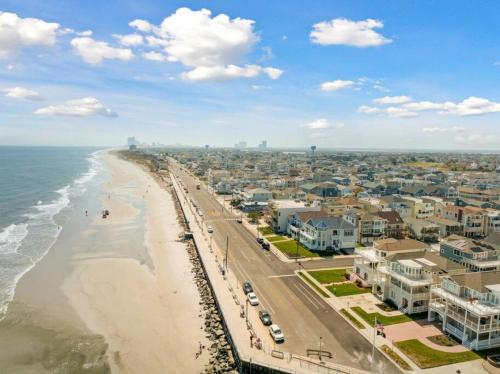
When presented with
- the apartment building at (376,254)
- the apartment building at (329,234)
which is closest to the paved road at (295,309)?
the apartment building at (376,254)

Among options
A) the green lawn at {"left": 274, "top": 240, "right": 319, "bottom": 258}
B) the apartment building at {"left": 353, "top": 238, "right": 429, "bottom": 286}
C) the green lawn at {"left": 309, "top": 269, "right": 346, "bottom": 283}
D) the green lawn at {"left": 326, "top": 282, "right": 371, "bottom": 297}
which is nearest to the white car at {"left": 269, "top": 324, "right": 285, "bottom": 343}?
the green lawn at {"left": 326, "top": 282, "right": 371, "bottom": 297}

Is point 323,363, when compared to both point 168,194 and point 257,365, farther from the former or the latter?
point 168,194

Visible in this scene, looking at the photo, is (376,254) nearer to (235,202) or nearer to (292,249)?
(292,249)

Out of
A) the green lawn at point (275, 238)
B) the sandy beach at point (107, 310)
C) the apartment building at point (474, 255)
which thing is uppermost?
the apartment building at point (474, 255)

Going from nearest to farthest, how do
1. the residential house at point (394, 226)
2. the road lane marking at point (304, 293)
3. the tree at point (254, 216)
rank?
1. the road lane marking at point (304, 293)
2. the residential house at point (394, 226)
3. the tree at point (254, 216)

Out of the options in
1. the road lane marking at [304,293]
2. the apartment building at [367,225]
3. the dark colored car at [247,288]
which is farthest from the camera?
the apartment building at [367,225]

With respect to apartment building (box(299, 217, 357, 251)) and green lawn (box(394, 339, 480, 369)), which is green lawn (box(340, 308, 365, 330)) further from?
apartment building (box(299, 217, 357, 251))

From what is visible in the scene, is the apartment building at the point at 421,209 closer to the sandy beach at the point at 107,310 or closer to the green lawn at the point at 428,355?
the sandy beach at the point at 107,310

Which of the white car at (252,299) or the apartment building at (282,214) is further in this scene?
the apartment building at (282,214)
